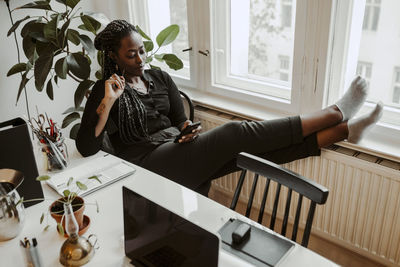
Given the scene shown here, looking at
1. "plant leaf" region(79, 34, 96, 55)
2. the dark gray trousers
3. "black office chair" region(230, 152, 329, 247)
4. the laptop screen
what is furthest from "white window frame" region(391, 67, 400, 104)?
"plant leaf" region(79, 34, 96, 55)

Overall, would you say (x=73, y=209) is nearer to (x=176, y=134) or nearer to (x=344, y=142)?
(x=176, y=134)

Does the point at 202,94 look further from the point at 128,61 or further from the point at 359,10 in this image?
the point at 359,10

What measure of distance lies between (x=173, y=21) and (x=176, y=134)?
974 mm

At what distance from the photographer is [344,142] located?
1896 mm

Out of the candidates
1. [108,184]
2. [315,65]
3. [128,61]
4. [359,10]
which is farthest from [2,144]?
[359,10]

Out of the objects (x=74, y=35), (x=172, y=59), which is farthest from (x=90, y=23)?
(x=172, y=59)

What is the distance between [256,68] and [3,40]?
159 cm

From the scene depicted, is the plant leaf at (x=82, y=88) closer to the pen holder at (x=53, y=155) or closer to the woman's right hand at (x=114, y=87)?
the woman's right hand at (x=114, y=87)

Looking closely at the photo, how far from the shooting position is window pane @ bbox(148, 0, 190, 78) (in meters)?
2.63

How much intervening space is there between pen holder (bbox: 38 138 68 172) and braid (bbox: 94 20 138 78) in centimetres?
62

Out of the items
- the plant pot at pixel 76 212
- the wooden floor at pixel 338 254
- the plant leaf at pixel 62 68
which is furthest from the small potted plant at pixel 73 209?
the wooden floor at pixel 338 254

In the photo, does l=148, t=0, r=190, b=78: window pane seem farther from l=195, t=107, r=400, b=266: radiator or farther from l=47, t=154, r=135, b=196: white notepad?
l=47, t=154, r=135, b=196: white notepad

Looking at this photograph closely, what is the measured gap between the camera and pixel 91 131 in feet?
5.75

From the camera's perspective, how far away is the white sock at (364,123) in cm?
181
